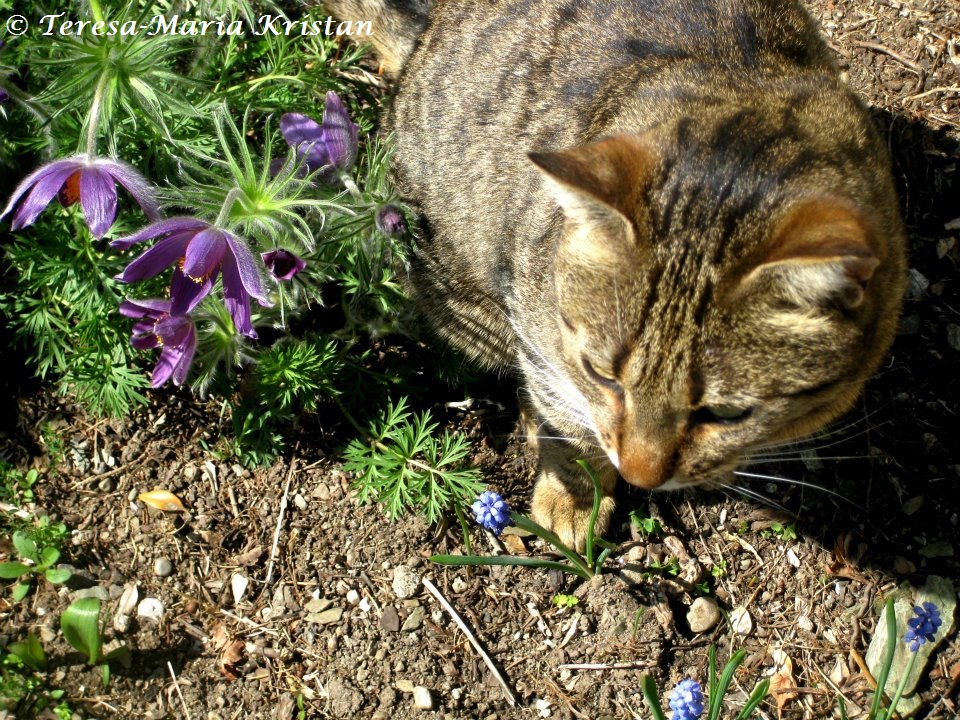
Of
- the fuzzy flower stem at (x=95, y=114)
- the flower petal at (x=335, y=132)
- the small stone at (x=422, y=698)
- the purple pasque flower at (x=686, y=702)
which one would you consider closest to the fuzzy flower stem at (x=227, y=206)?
the fuzzy flower stem at (x=95, y=114)

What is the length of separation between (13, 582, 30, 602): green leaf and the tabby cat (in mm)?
1911

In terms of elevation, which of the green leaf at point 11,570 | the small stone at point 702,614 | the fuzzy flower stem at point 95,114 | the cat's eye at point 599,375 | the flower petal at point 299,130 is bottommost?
the green leaf at point 11,570

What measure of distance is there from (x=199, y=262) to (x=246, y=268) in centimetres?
13

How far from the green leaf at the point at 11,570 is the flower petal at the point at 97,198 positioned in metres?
1.54

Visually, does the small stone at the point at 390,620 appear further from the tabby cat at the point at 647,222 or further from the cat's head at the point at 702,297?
the cat's head at the point at 702,297

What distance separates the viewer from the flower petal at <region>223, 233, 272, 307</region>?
8.54 ft

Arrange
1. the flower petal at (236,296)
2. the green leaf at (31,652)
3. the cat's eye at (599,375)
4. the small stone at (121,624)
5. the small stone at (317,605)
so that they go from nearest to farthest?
the flower petal at (236,296) < the cat's eye at (599,375) < the green leaf at (31,652) < the small stone at (121,624) < the small stone at (317,605)

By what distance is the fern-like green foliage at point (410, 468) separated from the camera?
3596 millimetres

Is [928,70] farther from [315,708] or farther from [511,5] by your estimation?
[315,708]

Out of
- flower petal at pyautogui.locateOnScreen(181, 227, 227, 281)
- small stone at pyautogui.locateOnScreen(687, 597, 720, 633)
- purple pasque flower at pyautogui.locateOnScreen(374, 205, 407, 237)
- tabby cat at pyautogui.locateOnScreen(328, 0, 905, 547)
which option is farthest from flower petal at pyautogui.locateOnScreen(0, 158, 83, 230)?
→ small stone at pyautogui.locateOnScreen(687, 597, 720, 633)

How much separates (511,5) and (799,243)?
5.53ft

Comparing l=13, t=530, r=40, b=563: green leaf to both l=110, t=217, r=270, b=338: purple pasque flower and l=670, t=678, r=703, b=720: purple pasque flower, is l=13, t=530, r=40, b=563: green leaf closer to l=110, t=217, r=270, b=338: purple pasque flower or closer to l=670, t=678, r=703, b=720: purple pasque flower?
l=110, t=217, r=270, b=338: purple pasque flower

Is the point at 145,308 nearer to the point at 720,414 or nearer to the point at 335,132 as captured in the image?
the point at 335,132

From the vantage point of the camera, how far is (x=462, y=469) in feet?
12.3
